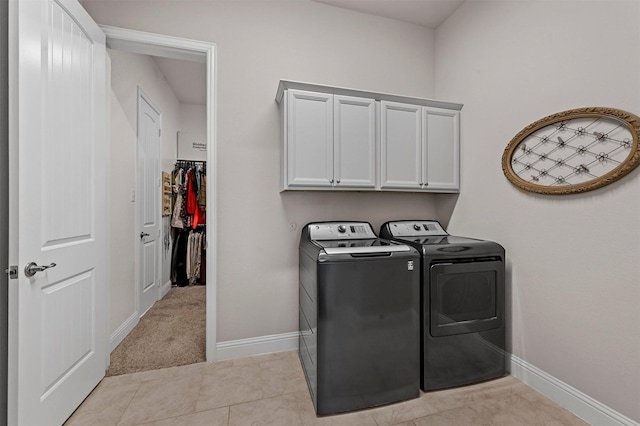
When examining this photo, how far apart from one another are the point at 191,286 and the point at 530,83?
14.9 ft

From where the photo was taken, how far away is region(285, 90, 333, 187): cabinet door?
207cm

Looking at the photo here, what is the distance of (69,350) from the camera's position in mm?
1574

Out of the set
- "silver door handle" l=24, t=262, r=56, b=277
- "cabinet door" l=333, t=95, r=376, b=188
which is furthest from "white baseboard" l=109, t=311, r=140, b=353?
"cabinet door" l=333, t=95, r=376, b=188

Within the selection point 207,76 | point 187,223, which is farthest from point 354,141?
point 187,223

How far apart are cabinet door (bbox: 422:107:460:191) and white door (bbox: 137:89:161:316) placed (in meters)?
2.83

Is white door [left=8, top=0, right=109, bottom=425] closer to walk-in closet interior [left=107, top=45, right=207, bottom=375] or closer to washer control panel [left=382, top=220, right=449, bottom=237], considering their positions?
walk-in closet interior [left=107, top=45, right=207, bottom=375]

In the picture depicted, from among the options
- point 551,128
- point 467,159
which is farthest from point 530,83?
point 467,159

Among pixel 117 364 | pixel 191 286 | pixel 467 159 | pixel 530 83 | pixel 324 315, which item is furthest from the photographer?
pixel 191 286

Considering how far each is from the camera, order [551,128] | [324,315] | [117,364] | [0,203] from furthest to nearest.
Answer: [117,364] < [551,128] < [324,315] < [0,203]

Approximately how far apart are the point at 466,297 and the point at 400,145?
1.27 metres

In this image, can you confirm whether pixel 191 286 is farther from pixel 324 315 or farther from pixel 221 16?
pixel 221 16

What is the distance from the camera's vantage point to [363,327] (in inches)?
66.0

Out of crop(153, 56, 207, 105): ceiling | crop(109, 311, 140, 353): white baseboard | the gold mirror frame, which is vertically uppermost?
crop(153, 56, 207, 105): ceiling

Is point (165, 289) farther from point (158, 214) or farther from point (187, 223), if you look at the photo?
point (158, 214)
